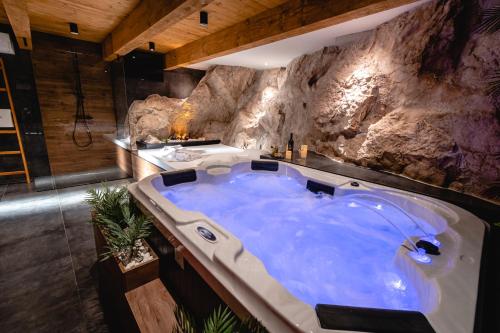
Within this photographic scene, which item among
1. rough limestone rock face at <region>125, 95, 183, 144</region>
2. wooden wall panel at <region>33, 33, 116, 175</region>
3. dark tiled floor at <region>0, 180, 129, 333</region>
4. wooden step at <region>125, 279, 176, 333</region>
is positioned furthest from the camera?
rough limestone rock face at <region>125, 95, 183, 144</region>

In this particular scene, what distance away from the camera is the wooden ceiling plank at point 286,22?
1.74 m

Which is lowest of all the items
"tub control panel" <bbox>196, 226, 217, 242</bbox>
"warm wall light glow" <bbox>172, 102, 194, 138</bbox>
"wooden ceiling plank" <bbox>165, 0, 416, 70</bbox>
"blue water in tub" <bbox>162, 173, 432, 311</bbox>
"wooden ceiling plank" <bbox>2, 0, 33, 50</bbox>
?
"blue water in tub" <bbox>162, 173, 432, 311</bbox>

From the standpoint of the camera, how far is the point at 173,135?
5.03 meters

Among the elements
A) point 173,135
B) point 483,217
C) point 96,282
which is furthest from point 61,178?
point 483,217

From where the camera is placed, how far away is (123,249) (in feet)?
4.23

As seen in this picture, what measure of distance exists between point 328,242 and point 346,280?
38 cm

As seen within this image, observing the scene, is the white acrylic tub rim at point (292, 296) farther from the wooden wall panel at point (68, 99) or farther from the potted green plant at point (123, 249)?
the wooden wall panel at point (68, 99)

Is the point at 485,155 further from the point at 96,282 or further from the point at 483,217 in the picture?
the point at 96,282

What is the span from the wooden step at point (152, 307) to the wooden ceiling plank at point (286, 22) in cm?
224

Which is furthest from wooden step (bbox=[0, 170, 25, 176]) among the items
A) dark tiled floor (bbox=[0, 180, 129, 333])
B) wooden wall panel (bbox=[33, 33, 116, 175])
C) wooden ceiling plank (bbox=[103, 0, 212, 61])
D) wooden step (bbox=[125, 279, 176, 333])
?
wooden step (bbox=[125, 279, 176, 333])

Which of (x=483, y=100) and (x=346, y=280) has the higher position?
(x=483, y=100)

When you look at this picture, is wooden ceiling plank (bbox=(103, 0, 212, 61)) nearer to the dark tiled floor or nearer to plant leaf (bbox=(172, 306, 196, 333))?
plant leaf (bbox=(172, 306, 196, 333))

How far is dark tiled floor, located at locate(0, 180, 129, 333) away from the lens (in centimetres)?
139

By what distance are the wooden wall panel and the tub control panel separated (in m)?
3.82
